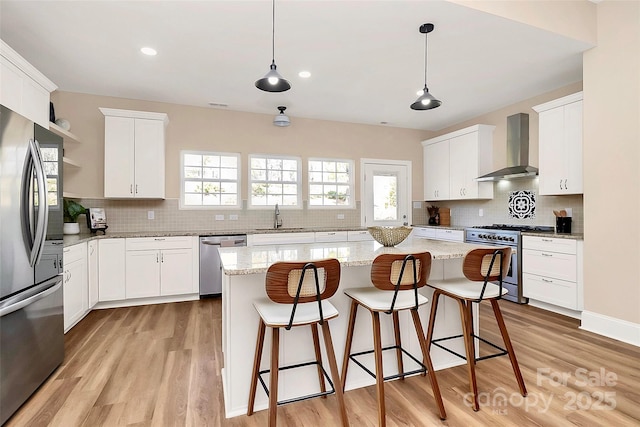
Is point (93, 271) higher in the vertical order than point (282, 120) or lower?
lower

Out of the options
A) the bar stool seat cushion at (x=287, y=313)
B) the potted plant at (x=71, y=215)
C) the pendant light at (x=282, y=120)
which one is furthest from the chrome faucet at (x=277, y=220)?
the bar stool seat cushion at (x=287, y=313)

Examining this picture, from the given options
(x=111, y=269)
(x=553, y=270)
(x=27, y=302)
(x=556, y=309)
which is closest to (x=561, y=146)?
(x=553, y=270)

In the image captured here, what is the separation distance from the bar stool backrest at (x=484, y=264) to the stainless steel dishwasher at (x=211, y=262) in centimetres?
310

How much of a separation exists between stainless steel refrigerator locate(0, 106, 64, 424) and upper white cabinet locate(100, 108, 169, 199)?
5.75 feet

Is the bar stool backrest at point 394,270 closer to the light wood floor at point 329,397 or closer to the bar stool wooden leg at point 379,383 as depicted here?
the bar stool wooden leg at point 379,383

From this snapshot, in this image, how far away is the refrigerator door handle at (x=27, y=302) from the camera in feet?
5.74

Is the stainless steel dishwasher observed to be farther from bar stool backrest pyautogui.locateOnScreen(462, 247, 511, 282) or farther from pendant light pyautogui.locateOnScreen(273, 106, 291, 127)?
bar stool backrest pyautogui.locateOnScreen(462, 247, 511, 282)

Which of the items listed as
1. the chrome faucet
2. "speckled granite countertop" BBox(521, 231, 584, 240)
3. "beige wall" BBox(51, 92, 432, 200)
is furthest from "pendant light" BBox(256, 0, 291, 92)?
"speckled granite countertop" BBox(521, 231, 584, 240)

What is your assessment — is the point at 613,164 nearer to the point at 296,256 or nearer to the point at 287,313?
the point at 296,256

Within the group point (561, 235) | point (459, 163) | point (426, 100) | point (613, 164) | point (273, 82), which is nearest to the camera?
point (273, 82)

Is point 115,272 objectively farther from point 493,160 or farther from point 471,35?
point 493,160

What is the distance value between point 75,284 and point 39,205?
1.46m

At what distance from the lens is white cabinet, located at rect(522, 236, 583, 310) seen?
3.37 m

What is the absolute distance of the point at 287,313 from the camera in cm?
170
